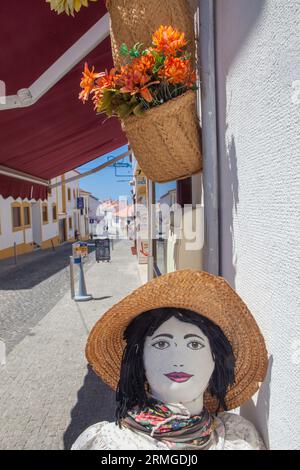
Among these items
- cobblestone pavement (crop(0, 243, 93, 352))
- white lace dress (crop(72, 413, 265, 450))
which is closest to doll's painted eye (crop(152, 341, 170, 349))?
white lace dress (crop(72, 413, 265, 450))

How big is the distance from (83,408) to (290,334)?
2.80m

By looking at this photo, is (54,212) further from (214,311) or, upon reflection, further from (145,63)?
(214,311)

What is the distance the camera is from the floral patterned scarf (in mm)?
1304

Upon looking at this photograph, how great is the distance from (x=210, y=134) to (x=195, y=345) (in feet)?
3.71

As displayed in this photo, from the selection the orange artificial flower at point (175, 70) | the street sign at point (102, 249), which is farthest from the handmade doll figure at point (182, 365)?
the street sign at point (102, 249)

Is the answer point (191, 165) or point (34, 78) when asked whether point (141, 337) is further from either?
point (34, 78)

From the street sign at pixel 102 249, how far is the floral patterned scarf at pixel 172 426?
12596mm

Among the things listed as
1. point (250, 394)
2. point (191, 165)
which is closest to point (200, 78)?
point (191, 165)

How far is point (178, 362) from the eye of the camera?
4.59ft

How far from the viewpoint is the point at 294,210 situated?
111cm

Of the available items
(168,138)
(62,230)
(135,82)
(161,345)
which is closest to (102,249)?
(168,138)

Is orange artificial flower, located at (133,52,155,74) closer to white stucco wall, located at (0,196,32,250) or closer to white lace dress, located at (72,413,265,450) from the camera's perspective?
white lace dress, located at (72,413,265,450)

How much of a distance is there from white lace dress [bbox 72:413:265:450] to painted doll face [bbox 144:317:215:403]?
0.51 feet

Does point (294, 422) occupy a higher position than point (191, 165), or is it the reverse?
point (191, 165)
